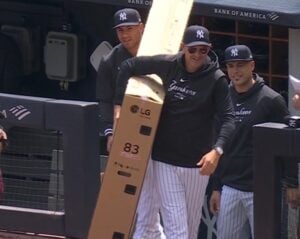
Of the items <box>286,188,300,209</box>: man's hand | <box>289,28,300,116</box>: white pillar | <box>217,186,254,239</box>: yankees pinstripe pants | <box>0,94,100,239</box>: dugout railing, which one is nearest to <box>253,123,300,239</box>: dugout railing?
<box>286,188,300,209</box>: man's hand

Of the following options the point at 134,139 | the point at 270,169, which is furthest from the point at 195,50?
the point at 270,169

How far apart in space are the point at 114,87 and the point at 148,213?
0.92 meters

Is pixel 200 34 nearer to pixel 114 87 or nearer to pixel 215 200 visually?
pixel 114 87

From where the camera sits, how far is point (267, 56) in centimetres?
962

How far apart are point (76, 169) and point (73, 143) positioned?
0.18 meters

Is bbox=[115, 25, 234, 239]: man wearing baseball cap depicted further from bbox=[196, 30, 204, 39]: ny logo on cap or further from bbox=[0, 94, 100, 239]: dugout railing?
bbox=[0, 94, 100, 239]: dugout railing

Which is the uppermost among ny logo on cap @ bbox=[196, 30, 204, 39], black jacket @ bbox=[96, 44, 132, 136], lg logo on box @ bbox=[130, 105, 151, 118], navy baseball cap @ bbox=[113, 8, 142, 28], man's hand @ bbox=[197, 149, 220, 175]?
navy baseball cap @ bbox=[113, 8, 142, 28]

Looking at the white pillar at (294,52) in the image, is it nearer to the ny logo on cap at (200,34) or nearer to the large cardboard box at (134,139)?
the large cardboard box at (134,139)

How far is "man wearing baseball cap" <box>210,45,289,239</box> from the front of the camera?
→ 6.70 m

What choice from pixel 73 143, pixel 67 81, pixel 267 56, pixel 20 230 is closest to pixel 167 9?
pixel 73 143

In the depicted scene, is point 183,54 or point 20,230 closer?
point 183,54

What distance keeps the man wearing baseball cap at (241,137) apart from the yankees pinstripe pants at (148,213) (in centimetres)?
44

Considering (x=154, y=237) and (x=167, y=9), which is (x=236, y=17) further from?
(x=154, y=237)

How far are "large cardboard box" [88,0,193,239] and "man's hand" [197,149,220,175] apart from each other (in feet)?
1.17
